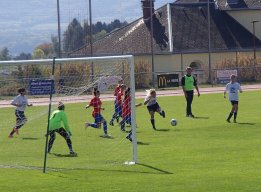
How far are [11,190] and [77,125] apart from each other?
49.1 ft

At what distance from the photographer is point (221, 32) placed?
280 ft

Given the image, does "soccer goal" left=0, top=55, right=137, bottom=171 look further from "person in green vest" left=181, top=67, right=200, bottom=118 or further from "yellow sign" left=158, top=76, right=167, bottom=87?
"yellow sign" left=158, top=76, right=167, bottom=87

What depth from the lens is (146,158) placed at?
67.5 feet

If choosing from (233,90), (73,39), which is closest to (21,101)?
(233,90)

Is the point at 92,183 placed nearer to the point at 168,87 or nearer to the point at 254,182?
the point at 254,182

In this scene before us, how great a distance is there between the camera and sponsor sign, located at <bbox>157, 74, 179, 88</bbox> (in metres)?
60.8

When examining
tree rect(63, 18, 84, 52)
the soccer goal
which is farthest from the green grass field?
tree rect(63, 18, 84, 52)

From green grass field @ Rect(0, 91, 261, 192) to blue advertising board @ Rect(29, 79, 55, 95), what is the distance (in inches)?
72.3

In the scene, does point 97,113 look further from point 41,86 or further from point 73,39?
point 73,39

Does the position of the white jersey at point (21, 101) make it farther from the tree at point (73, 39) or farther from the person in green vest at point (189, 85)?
the tree at point (73, 39)

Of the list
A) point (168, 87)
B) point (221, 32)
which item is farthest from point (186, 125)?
point (221, 32)

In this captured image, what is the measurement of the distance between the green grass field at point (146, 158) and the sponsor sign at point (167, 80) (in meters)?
28.2

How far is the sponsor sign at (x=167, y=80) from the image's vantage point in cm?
6084

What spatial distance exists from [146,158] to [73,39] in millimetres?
78229
